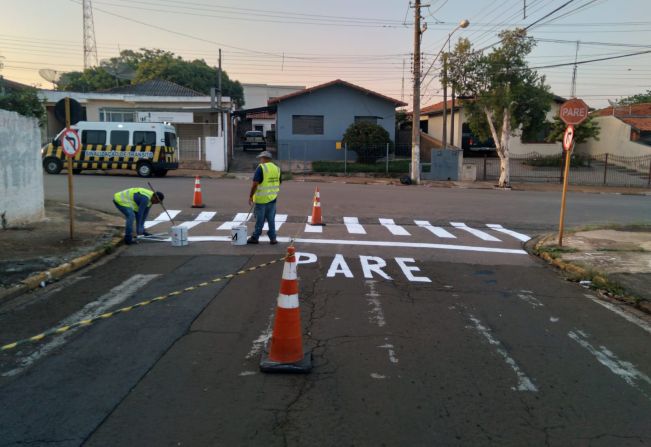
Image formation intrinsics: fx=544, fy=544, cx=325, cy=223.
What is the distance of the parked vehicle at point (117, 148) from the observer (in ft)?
85.7

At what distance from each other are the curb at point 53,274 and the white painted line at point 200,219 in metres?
3.12

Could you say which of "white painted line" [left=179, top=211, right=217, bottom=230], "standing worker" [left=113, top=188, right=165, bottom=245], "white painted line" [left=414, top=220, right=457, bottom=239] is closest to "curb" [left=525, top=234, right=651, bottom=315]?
"white painted line" [left=414, top=220, right=457, bottom=239]

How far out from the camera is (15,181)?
10914mm

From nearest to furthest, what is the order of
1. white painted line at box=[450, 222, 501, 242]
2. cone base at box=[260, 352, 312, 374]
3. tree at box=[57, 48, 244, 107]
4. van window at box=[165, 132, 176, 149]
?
cone base at box=[260, 352, 312, 374]
white painted line at box=[450, 222, 501, 242]
van window at box=[165, 132, 176, 149]
tree at box=[57, 48, 244, 107]

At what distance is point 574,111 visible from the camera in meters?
10.6

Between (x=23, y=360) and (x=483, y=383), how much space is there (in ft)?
12.9

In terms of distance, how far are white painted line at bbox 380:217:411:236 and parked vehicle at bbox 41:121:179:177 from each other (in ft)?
51.4

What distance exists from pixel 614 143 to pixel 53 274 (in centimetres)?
4121

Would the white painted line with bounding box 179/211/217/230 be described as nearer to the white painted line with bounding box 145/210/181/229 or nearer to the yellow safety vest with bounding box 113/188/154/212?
the white painted line with bounding box 145/210/181/229

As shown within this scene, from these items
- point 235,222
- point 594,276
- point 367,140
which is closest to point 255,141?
point 367,140

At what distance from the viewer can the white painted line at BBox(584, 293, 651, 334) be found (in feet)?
20.4

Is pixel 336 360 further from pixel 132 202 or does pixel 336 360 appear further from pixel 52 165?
pixel 52 165

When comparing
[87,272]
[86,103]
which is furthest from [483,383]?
[86,103]

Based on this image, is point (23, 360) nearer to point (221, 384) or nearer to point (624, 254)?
point (221, 384)
